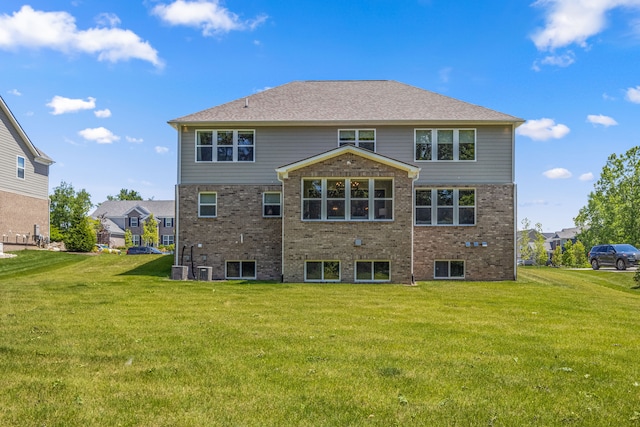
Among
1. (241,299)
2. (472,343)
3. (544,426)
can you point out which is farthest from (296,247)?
(544,426)

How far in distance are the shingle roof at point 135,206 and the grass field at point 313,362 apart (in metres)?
Result: 62.7

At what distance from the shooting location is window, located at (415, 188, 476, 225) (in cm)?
2188

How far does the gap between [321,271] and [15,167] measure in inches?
886

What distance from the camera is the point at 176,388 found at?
5820mm

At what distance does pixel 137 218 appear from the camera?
73062 millimetres

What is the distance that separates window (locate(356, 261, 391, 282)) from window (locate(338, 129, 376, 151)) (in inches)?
206

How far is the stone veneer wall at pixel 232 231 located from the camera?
71.5ft

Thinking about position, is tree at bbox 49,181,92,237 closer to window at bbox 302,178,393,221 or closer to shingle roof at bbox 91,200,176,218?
shingle roof at bbox 91,200,176,218

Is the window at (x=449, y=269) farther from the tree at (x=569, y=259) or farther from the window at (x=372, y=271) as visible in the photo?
the tree at (x=569, y=259)

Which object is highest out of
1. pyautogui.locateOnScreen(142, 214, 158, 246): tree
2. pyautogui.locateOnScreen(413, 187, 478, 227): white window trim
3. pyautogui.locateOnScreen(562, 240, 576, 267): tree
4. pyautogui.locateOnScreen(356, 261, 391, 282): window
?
pyautogui.locateOnScreen(413, 187, 478, 227): white window trim

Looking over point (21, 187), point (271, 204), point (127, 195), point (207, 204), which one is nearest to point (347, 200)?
point (271, 204)

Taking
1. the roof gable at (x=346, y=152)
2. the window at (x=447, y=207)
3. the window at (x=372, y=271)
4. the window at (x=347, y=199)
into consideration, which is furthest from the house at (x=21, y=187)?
the window at (x=447, y=207)

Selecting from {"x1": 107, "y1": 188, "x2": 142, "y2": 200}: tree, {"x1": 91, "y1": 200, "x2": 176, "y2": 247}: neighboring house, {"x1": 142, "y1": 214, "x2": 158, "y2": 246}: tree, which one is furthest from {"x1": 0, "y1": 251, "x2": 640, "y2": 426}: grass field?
{"x1": 107, "y1": 188, "x2": 142, "y2": 200}: tree

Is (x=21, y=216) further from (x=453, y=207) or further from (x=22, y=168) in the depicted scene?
(x=453, y=207)
